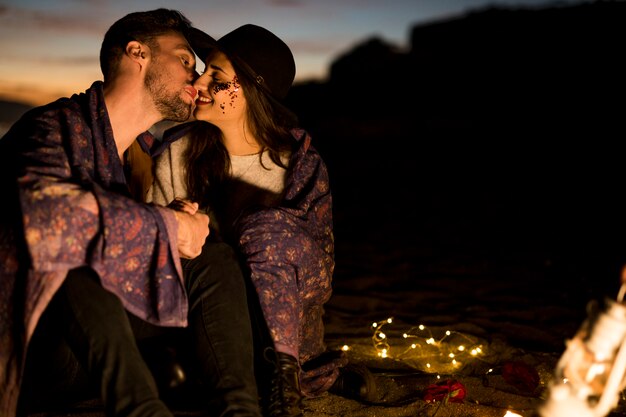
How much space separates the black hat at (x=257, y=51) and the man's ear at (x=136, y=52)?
1.13ft

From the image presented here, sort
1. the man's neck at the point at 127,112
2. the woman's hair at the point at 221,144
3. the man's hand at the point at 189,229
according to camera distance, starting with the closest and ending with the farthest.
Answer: the man's hand at the point at 189,229
the man's neck at the point at 127,112
the woman's hair at the point at 221,144

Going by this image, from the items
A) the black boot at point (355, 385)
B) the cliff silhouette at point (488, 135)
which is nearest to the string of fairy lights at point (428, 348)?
the black boot at point (355, 385)

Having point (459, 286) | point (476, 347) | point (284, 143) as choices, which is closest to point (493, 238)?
point (459, 286)

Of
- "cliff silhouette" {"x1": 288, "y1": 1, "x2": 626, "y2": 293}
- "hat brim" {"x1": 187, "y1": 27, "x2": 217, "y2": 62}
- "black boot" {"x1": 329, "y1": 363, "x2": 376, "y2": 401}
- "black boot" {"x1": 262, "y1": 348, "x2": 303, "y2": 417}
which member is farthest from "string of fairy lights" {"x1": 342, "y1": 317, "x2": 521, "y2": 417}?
"cliff silhouette" {"x1": 288, "y1": 1, "x2": 626, "y2": 293}

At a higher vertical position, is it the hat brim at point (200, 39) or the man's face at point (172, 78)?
the hat brim at point (200, 39)

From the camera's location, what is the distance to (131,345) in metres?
1.81

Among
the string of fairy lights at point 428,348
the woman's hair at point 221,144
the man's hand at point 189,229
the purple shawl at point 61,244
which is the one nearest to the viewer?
the purple shawl at point 61,244

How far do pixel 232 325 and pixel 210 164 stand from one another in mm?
1104

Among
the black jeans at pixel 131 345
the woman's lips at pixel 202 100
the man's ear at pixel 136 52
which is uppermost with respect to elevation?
the man's ear at pixel 136 52

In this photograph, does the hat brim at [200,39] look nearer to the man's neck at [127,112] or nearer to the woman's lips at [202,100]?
the woman's lips at [202,100]

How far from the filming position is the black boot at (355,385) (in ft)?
8.22

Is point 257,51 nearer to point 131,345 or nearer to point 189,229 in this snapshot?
point 189,229

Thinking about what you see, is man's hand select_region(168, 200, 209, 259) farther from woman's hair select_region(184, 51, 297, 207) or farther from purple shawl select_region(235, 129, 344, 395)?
woman's hair select_region(184, 51, 297, 207)

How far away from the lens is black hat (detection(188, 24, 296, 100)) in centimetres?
273
